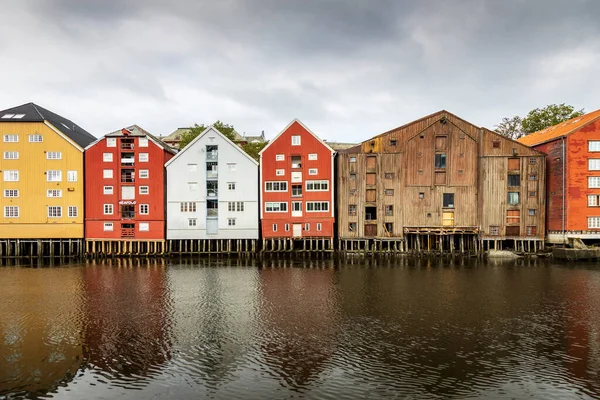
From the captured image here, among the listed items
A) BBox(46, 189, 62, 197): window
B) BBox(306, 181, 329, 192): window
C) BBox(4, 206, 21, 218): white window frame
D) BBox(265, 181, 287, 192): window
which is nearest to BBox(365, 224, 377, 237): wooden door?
BBox(306, 181, 329, 192): window

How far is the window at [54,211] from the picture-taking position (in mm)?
49688

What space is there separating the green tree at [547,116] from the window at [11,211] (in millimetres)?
81782

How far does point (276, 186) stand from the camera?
51.1m

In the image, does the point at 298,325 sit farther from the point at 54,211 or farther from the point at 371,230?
the point at 54,211

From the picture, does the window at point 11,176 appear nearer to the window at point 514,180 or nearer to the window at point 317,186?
the window at point 317,186

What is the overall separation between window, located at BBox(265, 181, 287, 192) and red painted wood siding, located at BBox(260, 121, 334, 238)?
414mm

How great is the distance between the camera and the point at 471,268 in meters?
40.2

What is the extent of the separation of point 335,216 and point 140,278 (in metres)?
26.7

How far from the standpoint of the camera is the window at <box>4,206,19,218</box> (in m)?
49.3

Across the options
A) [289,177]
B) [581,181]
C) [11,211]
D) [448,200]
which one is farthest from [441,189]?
[11,211]

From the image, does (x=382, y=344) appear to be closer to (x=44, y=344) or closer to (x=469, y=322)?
(x=469, y=322)

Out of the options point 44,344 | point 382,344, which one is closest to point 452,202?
point 382,344

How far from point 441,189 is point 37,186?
53639 mm

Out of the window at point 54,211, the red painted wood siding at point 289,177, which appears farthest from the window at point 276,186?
the window at point 54,211
